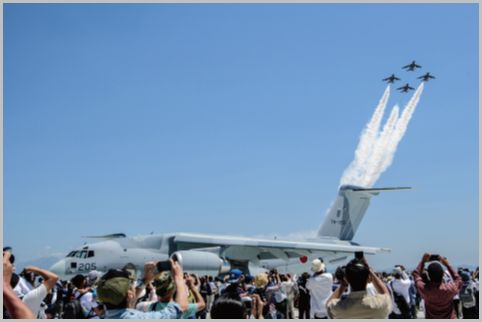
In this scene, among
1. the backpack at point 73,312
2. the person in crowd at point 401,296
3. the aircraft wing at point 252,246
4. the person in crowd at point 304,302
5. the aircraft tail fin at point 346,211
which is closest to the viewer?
the backpack at point 73,312

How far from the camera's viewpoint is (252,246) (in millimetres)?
26844

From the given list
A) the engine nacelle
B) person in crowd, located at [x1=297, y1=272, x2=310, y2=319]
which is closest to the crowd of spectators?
person in crowd, located at [x1=297, y1=272, x2=310, y2=319]

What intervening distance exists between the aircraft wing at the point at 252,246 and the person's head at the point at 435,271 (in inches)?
814

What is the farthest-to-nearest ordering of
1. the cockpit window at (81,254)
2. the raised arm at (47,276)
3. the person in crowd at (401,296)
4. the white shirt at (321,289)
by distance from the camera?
the cockpit window at (81,254) < the person in crowd at (401,296) < the white shirt at (321,289) < the raised arm at (47,276)

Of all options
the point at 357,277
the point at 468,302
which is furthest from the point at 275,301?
the point at 357,277

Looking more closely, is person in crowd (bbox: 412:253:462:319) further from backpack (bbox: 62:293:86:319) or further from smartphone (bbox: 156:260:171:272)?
backpack (bbox: 62:293:86:319)

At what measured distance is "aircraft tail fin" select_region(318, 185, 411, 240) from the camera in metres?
34.7

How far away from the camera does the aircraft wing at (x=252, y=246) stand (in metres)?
26.2

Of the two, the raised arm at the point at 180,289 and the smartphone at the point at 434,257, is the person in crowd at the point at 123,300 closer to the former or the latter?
the raised arm at the point at 180,289

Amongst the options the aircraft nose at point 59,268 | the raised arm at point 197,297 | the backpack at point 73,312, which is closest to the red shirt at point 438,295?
the raised arm at point 197,297

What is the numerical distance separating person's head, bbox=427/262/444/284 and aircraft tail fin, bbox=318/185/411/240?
29362mm

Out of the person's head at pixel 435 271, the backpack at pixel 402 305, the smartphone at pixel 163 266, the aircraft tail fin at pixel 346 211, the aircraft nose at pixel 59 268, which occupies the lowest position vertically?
the aircraft nose at pixel 59 268

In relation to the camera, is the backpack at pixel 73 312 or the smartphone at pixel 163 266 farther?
the backpack at pixel 73 312

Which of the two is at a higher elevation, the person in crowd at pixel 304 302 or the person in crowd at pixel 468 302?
the person in crowd at pixel 468 302
